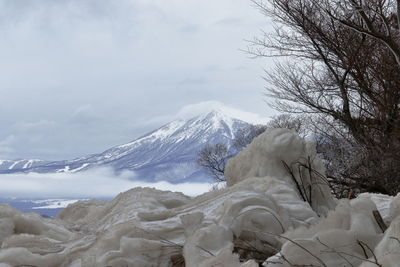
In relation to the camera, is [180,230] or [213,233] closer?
[213,233]

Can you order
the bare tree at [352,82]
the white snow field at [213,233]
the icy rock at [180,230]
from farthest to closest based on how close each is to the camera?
the bare tree at [352,82], the icy rock at [180,230], the white snow field at [213,233]

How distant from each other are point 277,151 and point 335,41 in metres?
10.9

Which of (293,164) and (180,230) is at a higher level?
(293,164)

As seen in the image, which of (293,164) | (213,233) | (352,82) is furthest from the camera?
(352,82)

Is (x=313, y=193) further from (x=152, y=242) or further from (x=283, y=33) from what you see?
(x=283, y=33)

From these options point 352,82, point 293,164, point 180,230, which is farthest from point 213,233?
point 352,82

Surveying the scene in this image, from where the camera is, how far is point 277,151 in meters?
2.35

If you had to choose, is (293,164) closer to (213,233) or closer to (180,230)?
(180,230)

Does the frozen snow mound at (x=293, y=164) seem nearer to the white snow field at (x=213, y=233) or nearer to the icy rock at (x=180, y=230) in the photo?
the white snow field at (x=213, y=233)

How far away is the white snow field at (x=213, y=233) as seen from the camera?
3.86 feet

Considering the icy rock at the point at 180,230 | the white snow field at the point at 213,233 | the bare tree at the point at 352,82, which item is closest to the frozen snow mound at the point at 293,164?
the white snow field at the point at 213,233

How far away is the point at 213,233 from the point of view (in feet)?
4.63

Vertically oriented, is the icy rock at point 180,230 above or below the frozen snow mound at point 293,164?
below

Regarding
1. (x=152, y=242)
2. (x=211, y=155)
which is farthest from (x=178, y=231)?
(x=211, y=155)
